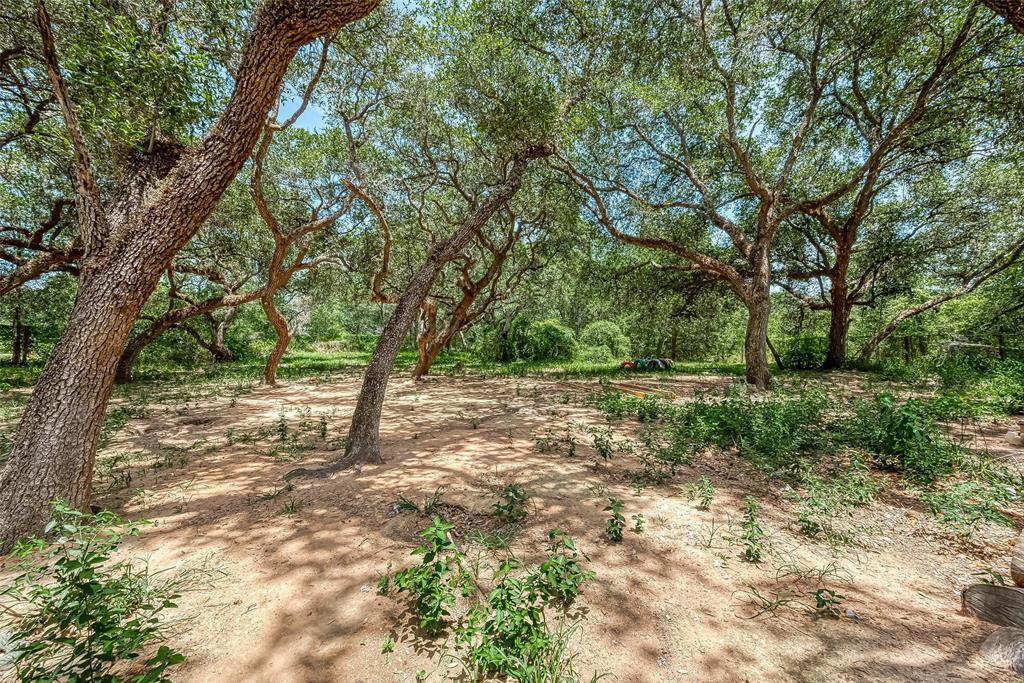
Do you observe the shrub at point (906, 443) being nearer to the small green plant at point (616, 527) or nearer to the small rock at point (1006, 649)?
the small rock at point (1006, 649)

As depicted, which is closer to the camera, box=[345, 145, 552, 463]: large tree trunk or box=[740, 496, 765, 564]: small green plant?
box=[740, 496, 765, 564]: small green plant

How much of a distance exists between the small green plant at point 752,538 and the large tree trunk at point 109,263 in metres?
4.85

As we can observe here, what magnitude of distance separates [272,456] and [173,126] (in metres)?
3.89

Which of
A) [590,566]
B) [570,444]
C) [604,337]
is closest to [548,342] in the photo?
[604,337]

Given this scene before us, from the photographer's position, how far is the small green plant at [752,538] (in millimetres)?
2602

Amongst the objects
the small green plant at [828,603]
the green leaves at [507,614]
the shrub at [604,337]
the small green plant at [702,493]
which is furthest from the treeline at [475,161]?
the shrub at [604,337]

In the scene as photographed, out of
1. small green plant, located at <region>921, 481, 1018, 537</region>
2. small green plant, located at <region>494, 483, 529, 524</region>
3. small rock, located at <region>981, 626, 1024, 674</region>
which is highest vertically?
small green plant, located at <region>921, 481, 1018, 537</region>

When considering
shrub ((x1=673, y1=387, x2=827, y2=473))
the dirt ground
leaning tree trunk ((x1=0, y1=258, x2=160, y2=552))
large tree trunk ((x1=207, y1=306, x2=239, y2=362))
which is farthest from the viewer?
large tree trunk ((x1=207, y1=306, x2=239, y2=362))

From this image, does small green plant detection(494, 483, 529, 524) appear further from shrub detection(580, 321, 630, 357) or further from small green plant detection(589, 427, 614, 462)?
shrub detection(580, 321, 630, 357)

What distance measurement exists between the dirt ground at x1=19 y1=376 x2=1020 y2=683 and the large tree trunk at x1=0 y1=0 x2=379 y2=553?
2.56 ft

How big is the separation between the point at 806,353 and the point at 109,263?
61.8 feet

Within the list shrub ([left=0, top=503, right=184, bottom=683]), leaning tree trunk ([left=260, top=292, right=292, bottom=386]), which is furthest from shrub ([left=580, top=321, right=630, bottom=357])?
shrub ([left=0, top=503, right=184, bottom=683])

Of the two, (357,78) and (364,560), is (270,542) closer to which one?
(364,560)

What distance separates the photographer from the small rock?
171 centimetres
